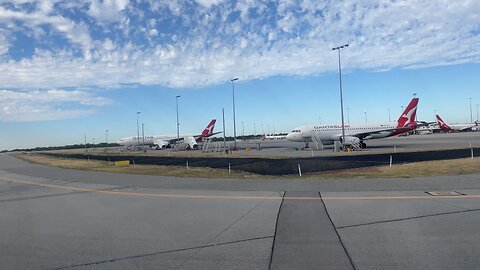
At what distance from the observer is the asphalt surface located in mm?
6125

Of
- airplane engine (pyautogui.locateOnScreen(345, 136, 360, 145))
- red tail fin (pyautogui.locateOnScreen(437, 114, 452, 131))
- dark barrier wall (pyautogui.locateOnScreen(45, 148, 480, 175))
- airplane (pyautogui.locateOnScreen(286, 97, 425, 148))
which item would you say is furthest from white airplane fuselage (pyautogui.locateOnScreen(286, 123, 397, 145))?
red tail fin (pyautogui.locateOnScreen(437, 114, 452, 131))

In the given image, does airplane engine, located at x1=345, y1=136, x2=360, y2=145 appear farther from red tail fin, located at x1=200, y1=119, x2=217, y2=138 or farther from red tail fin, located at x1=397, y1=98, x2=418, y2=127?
red tail fin, located at x1=200, y1=119, x2=217, y2=138

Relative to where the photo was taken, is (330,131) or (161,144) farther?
(161,144)

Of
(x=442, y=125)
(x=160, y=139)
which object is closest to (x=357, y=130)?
(x=160, y=139)

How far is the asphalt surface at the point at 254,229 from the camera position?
6.12 m

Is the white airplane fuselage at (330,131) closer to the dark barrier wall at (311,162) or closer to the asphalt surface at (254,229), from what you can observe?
the dark barrier wall at (311,162)

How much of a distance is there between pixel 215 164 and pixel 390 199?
54.7 feet

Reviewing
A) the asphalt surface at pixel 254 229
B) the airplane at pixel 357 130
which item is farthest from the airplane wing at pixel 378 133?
the asphalt surface at pixel 254 229

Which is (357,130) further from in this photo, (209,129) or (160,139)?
(160,139)

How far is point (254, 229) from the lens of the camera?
27.2 ft

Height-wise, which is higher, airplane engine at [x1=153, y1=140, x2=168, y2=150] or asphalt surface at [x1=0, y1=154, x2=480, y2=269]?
airplane engine at [x1=153, y1=140, x2=168, y2=150]

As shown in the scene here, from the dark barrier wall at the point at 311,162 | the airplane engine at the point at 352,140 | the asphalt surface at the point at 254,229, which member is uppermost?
the airplane engine at the point at 352,140

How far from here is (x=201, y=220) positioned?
31.0ft

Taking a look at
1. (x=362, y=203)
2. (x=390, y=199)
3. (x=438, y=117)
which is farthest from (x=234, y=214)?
(x=438, y=117)
